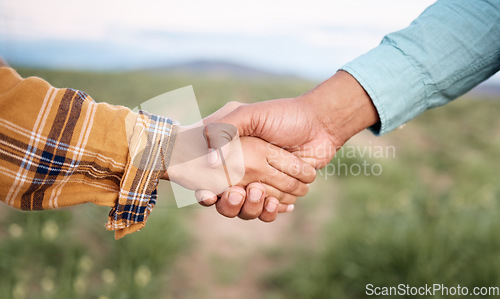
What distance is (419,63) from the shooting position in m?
2.06

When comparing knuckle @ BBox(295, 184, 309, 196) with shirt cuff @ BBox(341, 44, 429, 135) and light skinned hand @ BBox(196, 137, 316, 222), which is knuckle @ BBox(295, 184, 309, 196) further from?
shirt cuff @ BBox(341, 44, 429, 135)

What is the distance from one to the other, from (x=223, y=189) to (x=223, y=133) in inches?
12.3

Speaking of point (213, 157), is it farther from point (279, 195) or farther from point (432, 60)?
point (432, 60)

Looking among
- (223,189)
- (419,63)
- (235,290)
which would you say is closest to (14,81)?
(223,189)

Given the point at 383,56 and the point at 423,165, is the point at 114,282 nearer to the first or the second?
the point at 383,56

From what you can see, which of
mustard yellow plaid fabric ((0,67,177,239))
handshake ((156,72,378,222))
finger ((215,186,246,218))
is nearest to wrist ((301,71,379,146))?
handshake ((156,72,378,222))

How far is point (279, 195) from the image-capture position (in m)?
2.44

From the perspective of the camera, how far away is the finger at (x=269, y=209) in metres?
2.36

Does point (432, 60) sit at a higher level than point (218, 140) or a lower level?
higher

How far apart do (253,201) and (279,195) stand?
10.2 inches

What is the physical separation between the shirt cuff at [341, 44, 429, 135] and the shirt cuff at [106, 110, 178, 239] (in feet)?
3.47

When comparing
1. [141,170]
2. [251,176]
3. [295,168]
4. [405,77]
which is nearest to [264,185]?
[251,176]

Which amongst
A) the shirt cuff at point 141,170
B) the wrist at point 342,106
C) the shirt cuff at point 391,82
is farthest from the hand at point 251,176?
the shirt cuff at point 391,82

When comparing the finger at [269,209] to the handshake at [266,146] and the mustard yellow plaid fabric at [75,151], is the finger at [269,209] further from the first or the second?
the mustard yellow plaid fabric at [75,151]
